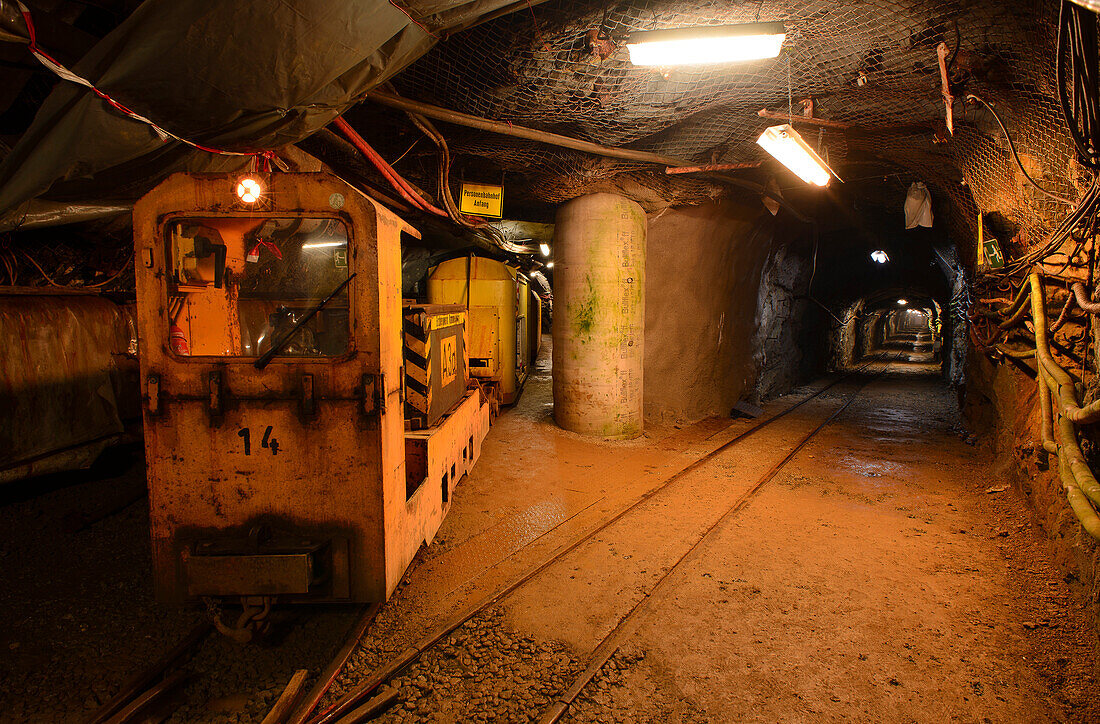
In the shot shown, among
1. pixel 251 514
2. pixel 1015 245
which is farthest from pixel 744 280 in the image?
pixel 251 514

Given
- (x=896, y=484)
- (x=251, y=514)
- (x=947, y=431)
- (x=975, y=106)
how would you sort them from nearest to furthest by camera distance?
(x=251, y=514) < (x=975, y=106) < (x=896, y=484) < (x=947, y=431)

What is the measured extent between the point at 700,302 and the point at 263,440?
7594mm

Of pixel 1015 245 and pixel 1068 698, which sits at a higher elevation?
pixel 1015 245

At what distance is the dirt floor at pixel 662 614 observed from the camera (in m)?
2.51

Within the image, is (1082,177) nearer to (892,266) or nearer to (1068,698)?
(1068,698)

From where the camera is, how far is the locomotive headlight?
9.02 ft

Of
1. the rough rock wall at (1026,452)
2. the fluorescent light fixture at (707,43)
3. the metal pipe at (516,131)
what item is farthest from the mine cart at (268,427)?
the rough rock wall at (1026,452)

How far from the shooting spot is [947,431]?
8320mm

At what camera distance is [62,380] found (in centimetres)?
461

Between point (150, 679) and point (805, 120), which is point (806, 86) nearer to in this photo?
point (805, 120)

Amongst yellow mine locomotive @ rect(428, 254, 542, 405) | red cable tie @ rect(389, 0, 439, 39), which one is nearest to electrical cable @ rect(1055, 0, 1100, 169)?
red cable tie @ rect(389, 0, 439, 39)

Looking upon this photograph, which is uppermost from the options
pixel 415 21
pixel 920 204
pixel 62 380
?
pixel 415 21

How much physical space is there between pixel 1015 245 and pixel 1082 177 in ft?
5.50

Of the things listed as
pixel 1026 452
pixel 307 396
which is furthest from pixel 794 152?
pixel 307 396
